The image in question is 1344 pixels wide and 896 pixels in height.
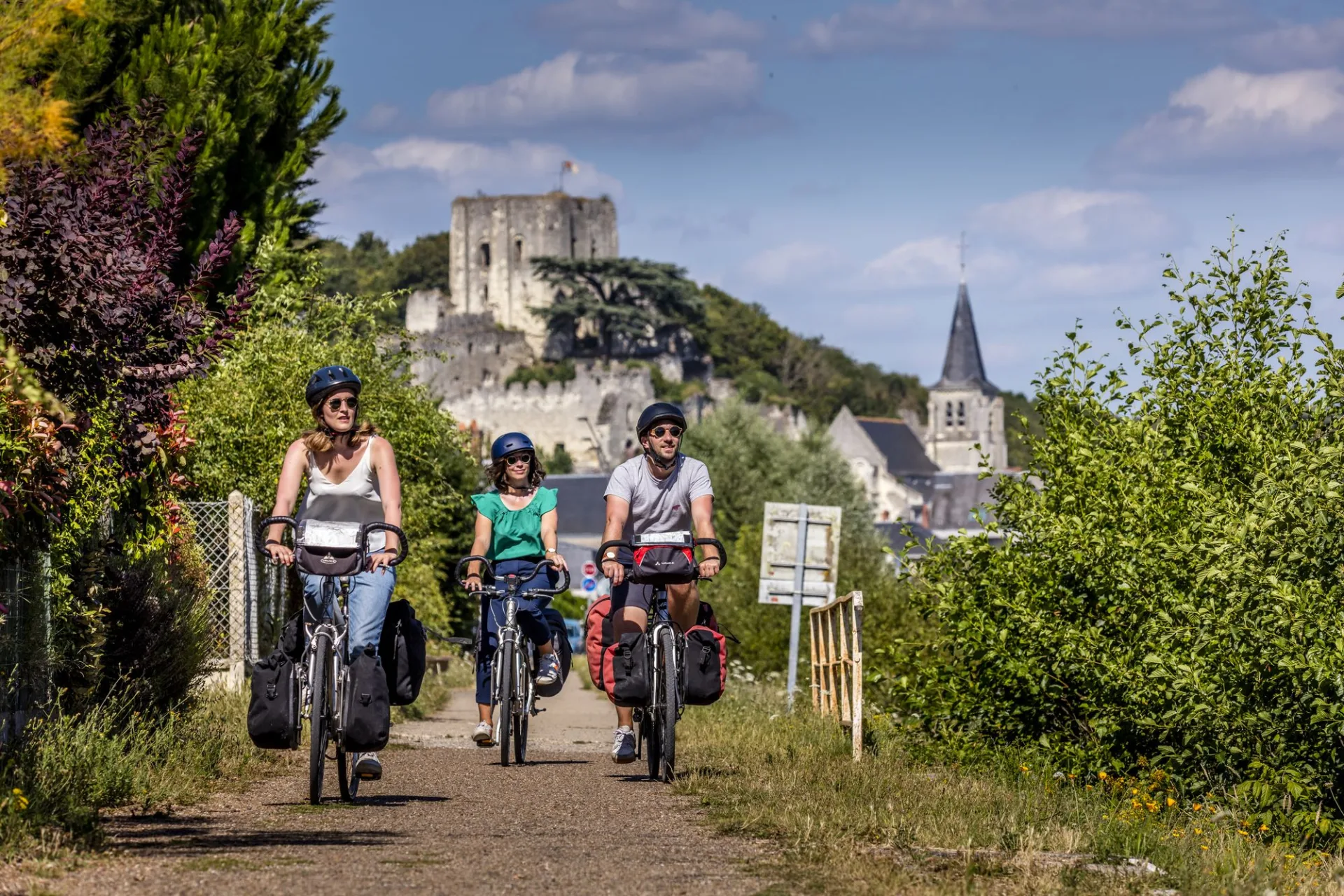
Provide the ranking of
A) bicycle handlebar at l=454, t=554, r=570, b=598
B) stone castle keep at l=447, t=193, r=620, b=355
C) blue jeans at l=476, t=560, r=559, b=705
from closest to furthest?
bicycle handlebar at l=454, t=554, r=570, b=598 < blue jeans at l=476, t=560, r=559, b=705 < stone castle keep at l=447, t=193, r=620, b=355

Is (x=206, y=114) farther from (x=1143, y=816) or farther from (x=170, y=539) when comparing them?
(x=1143, y=816)

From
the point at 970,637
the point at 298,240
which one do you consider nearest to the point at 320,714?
the point at 970,637

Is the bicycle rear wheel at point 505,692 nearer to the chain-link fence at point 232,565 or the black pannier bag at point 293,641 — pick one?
the black pannier bag at point 293,641

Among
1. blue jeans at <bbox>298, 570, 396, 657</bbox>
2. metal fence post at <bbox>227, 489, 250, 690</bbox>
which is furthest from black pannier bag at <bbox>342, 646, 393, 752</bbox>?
metal fence post at <bbox>227, 489, 250, 690</bbox>

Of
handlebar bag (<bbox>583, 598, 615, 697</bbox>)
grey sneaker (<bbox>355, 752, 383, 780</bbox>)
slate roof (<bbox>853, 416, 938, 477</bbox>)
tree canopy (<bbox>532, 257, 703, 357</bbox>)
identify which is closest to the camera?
grey sneaker (<bbox>355, 752, 383, 780</bbox>)

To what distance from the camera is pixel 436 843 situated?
639 centimetres

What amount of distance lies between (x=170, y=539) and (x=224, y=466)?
20.7 ft

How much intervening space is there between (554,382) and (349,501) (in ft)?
392

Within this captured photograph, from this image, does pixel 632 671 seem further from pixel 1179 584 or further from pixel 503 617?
pixel 1179 584

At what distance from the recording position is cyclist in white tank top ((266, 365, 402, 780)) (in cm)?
748

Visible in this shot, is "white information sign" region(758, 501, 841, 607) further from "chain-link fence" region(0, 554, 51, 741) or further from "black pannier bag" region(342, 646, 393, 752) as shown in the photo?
"black pannier bag" region(342, 646, 393, 752)

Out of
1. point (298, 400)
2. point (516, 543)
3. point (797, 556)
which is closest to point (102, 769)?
point (516, 543)

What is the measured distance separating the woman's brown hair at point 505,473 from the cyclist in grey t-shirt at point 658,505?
1321 millimetres

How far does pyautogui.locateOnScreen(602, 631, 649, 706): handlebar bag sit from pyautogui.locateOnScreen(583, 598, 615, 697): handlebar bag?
8 cm
